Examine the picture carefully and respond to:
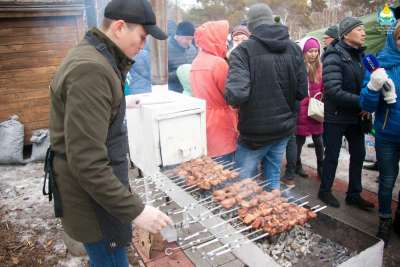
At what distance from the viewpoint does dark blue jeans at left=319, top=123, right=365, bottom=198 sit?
432 cm

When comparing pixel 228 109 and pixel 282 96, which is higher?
pixel 282 96

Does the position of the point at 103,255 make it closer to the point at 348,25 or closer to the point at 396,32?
the point at 396,32

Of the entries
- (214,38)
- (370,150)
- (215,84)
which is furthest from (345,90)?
(370,150)

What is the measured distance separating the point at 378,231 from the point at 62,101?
3.59 m

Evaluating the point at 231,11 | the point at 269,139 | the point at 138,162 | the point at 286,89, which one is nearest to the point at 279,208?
the point at 269,139

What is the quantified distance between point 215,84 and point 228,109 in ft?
1.21

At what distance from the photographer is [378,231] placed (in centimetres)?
386

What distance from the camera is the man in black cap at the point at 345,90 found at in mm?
4039

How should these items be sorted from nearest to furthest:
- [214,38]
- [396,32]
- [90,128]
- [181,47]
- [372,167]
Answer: [90,128] < [396,32] < [214,38] < [372,167] < [181,47]

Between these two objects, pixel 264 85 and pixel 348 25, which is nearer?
pixel 264 85

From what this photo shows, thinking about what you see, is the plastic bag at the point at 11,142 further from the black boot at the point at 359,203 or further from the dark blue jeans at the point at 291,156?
the black boot at the point at 359,203

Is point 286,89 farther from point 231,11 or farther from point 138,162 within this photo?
point 231,11

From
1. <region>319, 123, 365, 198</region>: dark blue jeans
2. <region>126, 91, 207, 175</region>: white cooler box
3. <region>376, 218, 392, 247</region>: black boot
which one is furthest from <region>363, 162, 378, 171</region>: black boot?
<region>126, 91, 207, 175</region>: white cooler box

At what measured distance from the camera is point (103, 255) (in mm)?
2264
